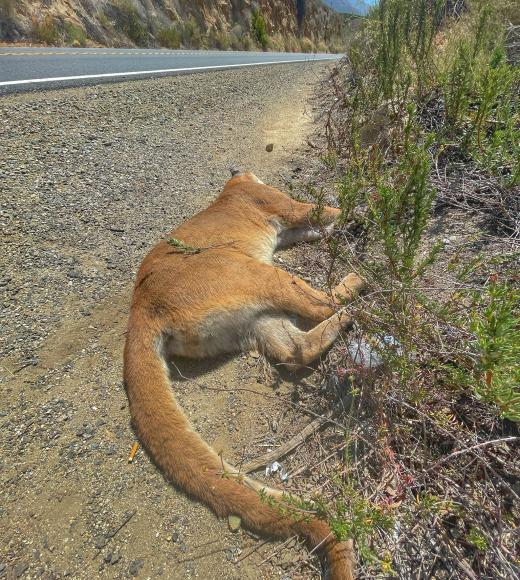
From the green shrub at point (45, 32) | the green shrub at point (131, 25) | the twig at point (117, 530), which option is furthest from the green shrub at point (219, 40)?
the twig at point (117, 530)

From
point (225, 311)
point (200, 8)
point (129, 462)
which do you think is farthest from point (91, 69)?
point (200, 8)

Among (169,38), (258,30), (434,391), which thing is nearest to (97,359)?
(434,391)

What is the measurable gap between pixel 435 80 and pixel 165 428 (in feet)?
14.7

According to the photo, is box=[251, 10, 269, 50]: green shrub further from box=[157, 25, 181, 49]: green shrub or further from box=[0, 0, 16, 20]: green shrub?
box=[0, 0, 16, 20]: green shrub

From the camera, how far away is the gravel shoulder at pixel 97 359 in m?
1.73

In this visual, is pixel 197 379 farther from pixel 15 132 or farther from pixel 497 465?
pixel 15 132

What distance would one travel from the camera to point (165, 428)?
6.31ft

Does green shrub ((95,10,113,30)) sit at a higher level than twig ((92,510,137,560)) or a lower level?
higher

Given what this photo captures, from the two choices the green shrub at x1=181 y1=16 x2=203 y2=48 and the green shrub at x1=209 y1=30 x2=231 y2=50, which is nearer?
the green shrub at x1=181 y1=16 x2=203 y2=48

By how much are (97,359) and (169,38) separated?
2110 cm

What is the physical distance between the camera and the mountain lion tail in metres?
1.55

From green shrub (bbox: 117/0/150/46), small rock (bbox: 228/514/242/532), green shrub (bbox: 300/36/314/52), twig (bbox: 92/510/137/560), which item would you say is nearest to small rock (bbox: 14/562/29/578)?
twig (bbox: 92/510/137/560)

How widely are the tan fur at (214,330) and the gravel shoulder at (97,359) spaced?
15 cm

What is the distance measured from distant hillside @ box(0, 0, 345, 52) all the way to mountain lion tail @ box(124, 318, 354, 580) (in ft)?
23.6
